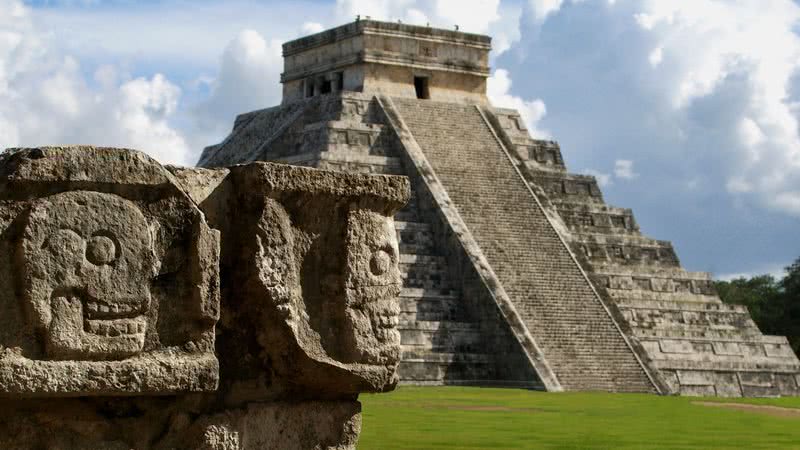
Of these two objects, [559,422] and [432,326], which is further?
[432,326]

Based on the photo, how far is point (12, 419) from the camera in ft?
15.3

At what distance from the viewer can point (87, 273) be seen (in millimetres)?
4582

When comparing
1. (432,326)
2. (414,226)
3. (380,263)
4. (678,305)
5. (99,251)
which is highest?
(414,226)

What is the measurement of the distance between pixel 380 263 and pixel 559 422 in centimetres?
987

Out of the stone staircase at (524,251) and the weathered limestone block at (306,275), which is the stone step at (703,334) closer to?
the stone staircase at (524,251)

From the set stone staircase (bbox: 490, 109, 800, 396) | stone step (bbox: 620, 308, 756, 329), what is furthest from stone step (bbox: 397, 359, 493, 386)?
stone step (bbox: 620, 308, 756, 329)

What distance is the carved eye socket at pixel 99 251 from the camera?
4.61 m

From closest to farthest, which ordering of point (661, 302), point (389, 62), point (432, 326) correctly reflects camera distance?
point (432, 326) < point (661, 302) < point (389, 62)

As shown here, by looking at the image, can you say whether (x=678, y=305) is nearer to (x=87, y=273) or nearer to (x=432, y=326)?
(x=432, y=326)

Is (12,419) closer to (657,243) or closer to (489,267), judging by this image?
(489,267)

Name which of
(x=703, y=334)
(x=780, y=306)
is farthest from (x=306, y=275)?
(x=780, y=306)

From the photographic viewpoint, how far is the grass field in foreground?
12.4m

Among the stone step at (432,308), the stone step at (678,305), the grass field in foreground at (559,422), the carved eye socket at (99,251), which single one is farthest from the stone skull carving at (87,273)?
the stone step at (678,305)

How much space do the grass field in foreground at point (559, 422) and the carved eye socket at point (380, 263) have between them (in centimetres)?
575
